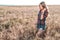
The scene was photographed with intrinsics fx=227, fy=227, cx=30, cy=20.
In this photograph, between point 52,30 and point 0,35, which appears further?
point 52,30

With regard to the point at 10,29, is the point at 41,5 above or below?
above

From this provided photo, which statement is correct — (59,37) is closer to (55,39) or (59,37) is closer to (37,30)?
(55,39)

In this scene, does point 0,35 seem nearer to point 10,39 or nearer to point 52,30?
point 10,39

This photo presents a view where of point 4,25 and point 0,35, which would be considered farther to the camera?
point 4,25

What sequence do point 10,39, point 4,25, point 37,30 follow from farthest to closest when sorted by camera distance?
point 4,25, point 37,30, point 10,39

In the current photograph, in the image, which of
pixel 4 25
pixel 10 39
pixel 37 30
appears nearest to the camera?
pixel 10 39

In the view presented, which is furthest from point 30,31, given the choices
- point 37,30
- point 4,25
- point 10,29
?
point 4,25

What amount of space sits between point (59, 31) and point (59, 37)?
84 centimetres

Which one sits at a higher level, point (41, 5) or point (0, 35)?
point (41, 5)

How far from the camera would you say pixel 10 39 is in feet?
31.5

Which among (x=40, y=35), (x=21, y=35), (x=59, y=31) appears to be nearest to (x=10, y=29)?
(x=21, y=35)

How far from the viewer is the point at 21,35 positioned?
10.1 meters

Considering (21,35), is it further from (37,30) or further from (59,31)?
(59,31)

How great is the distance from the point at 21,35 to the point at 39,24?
94cm
